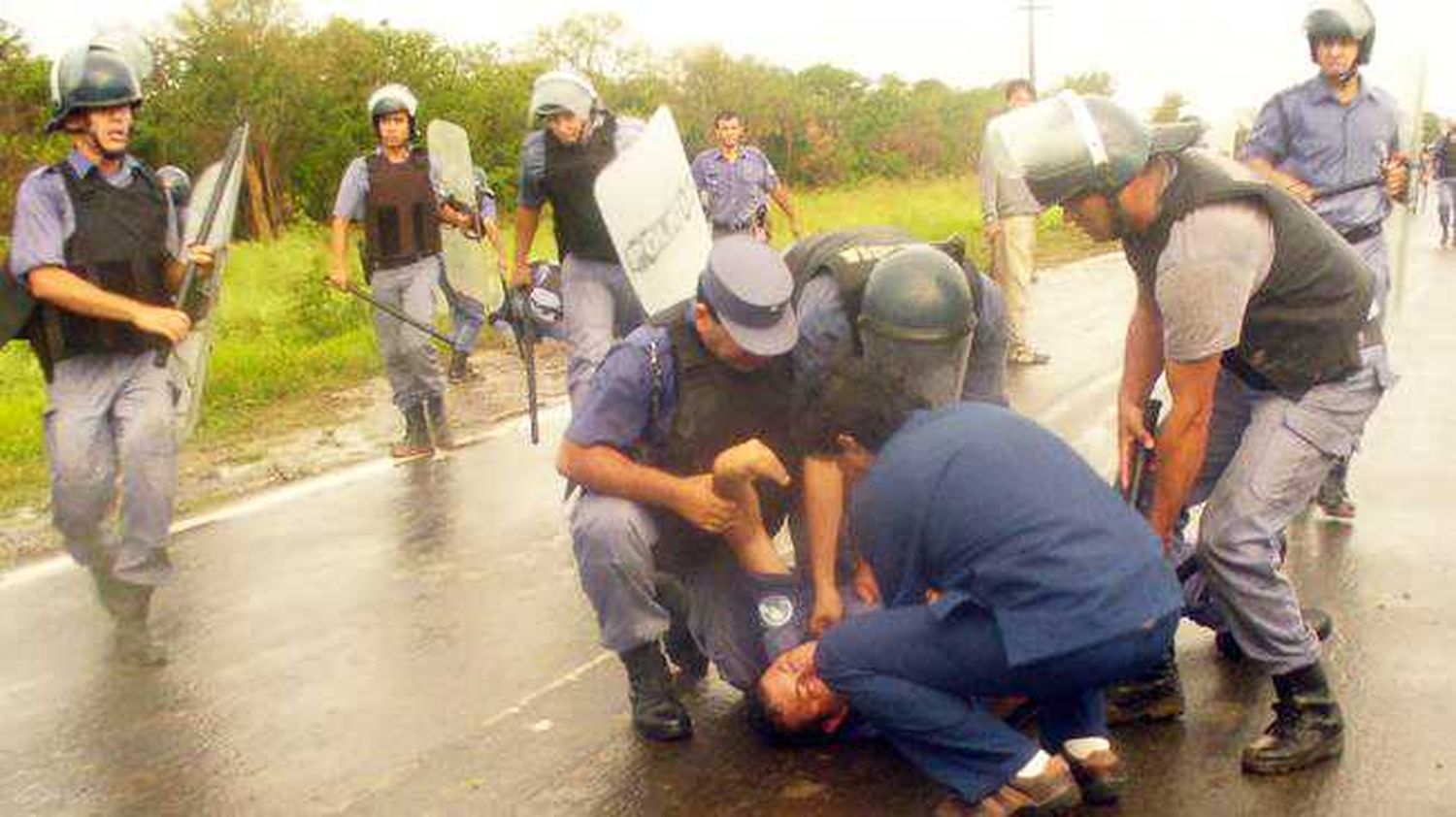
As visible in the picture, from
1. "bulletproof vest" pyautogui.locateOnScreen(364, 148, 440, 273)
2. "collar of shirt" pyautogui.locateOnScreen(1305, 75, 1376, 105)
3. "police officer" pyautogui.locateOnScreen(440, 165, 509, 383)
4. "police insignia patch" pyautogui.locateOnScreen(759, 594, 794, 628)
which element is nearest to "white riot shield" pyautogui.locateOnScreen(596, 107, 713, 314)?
"police insignia patch" pyautogui.locateOnScreen(759, 594, 794, 628)

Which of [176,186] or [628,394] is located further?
[176,186]

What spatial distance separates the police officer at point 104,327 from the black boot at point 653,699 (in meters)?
1.78

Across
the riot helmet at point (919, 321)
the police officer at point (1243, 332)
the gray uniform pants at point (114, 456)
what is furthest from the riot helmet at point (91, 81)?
the police officer at point (1243, 332)

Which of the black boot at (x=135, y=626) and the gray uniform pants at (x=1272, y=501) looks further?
the black boot at (x=135, y=626)

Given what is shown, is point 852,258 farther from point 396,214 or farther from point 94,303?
point 396,214

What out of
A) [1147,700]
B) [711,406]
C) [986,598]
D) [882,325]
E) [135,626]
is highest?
[882,325]

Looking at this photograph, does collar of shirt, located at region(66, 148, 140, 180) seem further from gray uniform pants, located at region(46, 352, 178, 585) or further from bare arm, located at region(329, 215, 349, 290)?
bare arm, located at region(329, 215, 349, 290)

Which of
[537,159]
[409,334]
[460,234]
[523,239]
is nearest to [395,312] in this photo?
[409,334]

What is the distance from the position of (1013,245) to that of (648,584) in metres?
6.83

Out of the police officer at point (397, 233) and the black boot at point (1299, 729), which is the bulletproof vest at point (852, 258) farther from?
the police officer at point (397, 233)

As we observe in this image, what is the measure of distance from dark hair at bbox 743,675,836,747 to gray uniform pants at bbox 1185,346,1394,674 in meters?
1.06

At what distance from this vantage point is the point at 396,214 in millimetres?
8406

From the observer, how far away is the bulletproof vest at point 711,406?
12.9 feet

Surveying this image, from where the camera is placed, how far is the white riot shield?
4.62 meters
